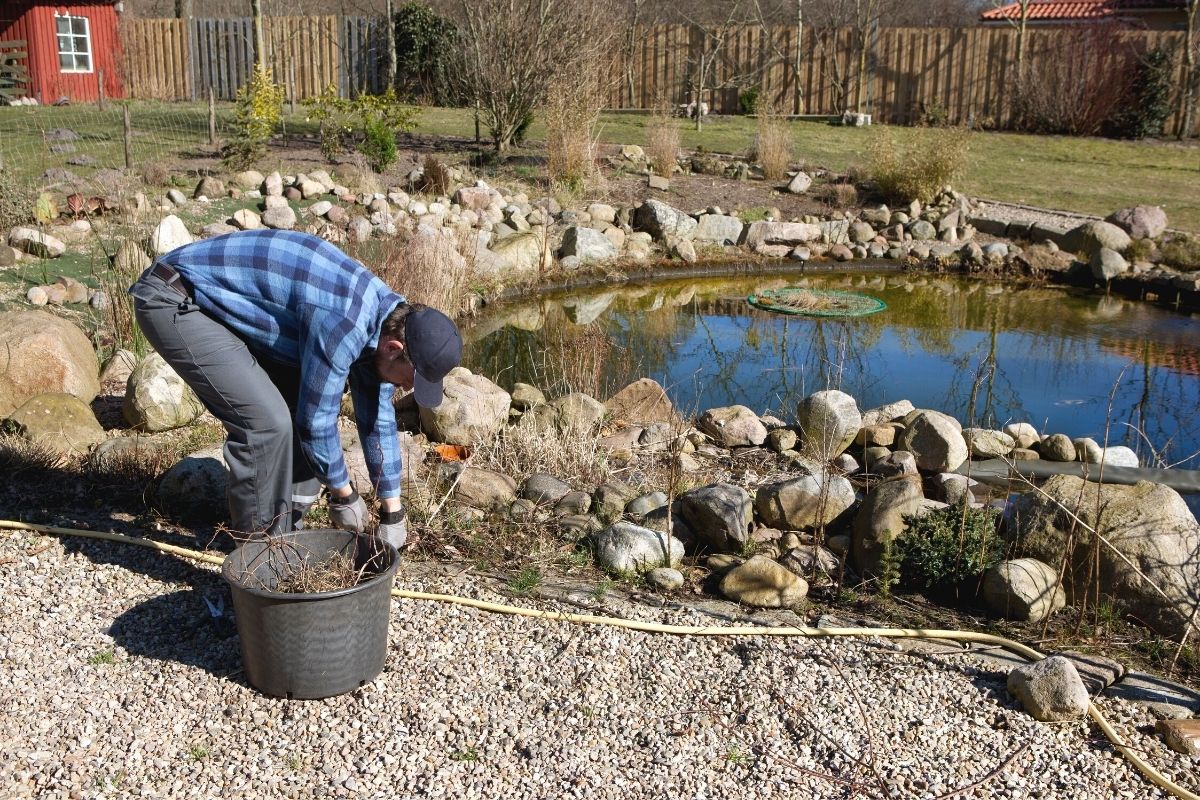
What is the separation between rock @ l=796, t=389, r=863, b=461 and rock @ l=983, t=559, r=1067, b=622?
192 cm

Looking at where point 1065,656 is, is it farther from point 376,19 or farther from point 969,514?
point 376,19

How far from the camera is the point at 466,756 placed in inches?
120

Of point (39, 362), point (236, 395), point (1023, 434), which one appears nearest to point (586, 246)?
point (1023, 434)

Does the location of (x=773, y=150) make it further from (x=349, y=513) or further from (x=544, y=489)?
(x=349, y=513)

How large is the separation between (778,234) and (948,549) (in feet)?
28.3

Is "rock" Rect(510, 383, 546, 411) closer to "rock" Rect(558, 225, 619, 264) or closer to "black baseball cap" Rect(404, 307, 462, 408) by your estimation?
"black baseball cap" Rect(404, 307, 462, 408)

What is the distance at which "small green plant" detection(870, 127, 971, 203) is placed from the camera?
13.3 meters

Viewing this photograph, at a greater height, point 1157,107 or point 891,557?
point 1157,107

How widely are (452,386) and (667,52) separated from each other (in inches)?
653

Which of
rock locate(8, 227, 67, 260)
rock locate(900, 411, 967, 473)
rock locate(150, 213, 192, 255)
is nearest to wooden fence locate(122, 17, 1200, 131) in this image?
rock locate(8, 227, 67, 260)

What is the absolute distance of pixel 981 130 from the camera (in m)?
20.3

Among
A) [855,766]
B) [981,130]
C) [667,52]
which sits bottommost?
[855,766]

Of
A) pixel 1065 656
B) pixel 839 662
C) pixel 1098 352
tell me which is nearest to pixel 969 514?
pixel 1065 656

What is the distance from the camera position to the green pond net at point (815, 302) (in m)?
10.2
